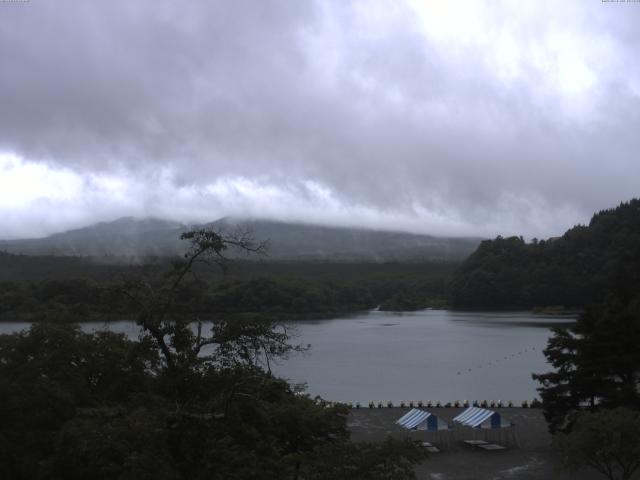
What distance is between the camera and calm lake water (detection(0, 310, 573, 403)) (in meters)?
33.8

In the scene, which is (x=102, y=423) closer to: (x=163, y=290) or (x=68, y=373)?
(x=163, y=290)

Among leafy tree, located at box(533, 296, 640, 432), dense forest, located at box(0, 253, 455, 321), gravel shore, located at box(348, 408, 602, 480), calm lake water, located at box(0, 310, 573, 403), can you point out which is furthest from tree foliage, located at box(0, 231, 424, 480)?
leafy tree, located at box(533, 296, 640, 432)

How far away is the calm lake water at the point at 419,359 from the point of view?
111 feet

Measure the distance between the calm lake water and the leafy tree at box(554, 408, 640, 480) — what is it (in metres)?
7.90

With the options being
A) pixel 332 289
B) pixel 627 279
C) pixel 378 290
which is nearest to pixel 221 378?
pixel 627 279

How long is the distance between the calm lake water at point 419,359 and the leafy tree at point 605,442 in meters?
7.90

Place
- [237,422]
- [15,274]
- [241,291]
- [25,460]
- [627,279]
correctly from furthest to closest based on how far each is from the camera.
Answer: [15,274], [241,291], [627,279], [25,460], [237,422]

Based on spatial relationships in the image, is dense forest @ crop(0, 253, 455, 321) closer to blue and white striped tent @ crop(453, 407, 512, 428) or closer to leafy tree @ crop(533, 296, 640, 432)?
blue and white striped tent @ crop(453, 407, 512, 428)

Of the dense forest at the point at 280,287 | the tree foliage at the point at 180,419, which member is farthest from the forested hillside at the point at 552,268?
the tree foliage at the point at 180,419

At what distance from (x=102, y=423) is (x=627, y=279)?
144ft

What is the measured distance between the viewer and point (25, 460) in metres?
9.66

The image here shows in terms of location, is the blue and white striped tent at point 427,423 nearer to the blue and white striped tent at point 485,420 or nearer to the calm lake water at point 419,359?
the blue and white striped tent at point 485,420

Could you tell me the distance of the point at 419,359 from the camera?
4591cm

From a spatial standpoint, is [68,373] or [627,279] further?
[627,279]
